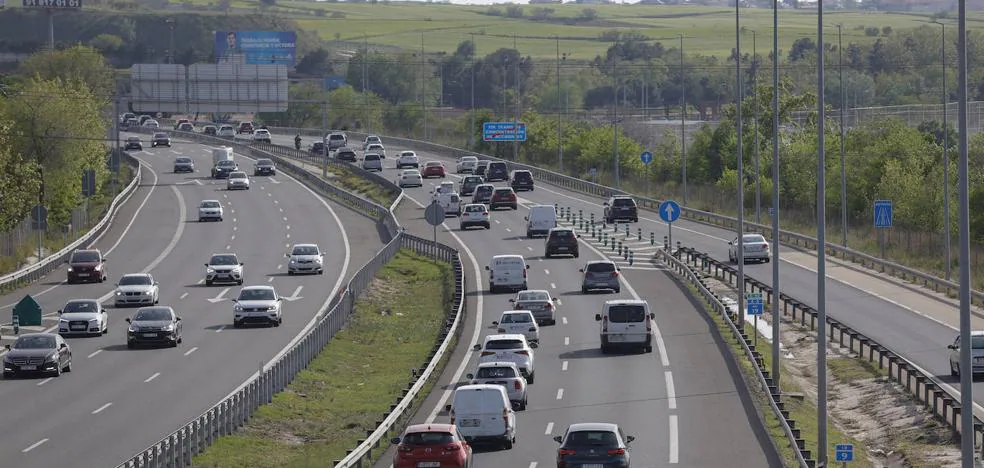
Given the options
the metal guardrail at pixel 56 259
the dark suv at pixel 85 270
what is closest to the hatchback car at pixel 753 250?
the dark suv at pixel 85 270

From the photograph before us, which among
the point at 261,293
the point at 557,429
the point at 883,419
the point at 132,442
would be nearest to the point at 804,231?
the point at 261,293

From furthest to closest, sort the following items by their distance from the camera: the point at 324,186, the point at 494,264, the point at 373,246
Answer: the point at 324,186 → the point at 373,246 → the point at 494,264

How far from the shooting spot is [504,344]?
139 feet

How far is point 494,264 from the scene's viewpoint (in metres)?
63.1

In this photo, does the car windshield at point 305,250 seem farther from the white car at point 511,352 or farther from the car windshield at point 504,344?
the car windshield at point 504,344

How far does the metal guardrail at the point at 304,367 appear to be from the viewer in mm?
28656

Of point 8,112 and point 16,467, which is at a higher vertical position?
point 8,112

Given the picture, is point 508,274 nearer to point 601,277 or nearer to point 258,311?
point 601,277

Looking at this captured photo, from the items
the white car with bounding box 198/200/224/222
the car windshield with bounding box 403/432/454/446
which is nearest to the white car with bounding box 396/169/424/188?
the white car with bounding box 198/200/224/222

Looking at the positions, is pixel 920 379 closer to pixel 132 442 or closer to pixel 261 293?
pixel 132 442

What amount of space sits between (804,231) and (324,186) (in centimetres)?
3455

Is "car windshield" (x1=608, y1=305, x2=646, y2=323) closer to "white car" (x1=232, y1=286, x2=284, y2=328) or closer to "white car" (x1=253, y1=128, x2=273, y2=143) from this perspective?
"white car" (x1=232, y1=286, x2=284, y2=328)

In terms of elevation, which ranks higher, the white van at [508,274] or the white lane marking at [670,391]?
the white van at [508,274]

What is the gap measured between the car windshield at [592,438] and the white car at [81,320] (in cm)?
2733
